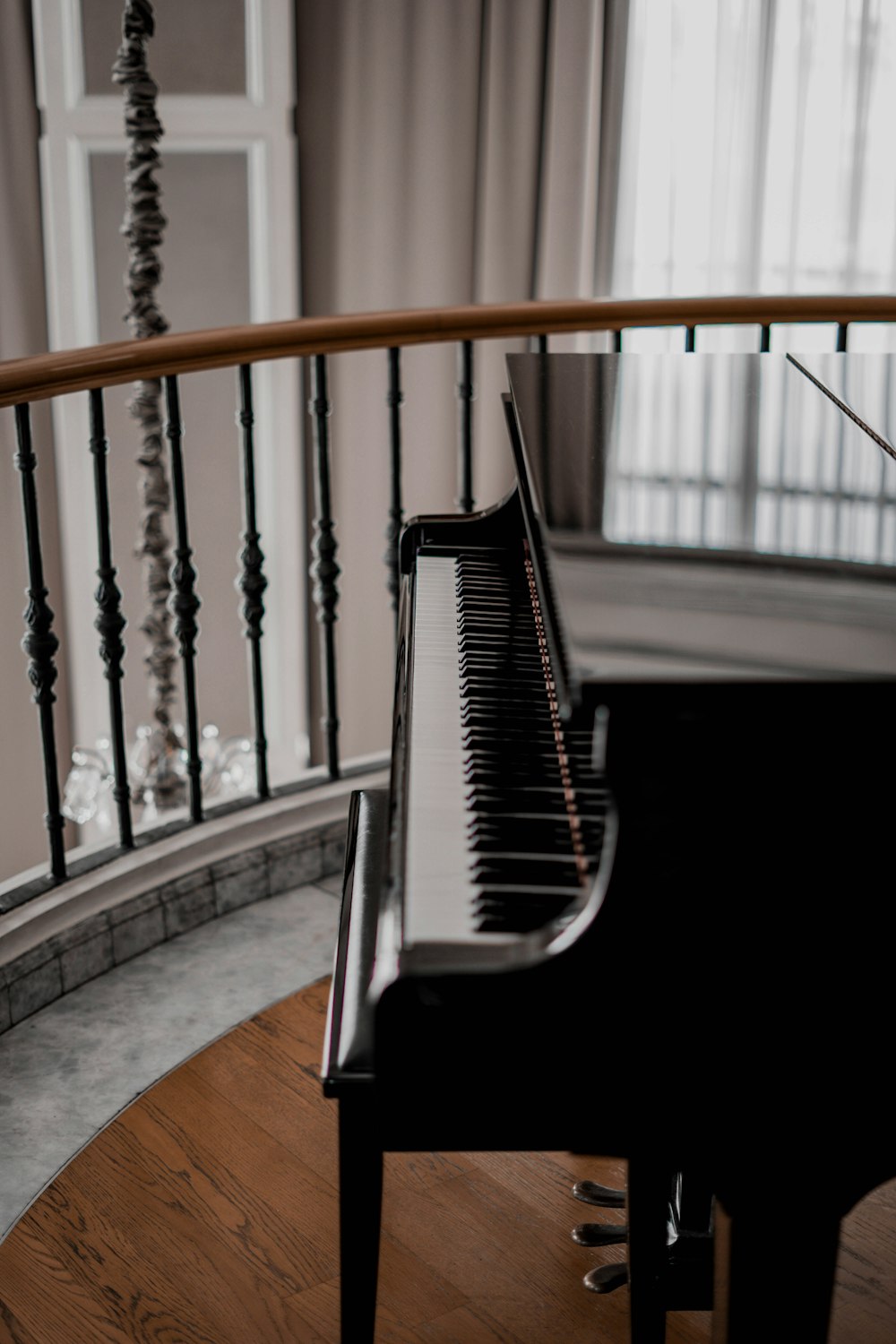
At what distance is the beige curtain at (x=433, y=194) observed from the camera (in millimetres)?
4066

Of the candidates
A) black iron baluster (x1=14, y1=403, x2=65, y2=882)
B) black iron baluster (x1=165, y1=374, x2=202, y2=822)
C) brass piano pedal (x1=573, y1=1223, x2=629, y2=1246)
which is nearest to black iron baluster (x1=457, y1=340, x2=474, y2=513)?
black iron baluster (x1=165, y1=374, x2=202, y2=822)

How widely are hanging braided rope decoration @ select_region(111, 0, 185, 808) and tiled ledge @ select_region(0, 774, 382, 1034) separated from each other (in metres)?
1.27

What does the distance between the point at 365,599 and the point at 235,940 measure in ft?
7.84

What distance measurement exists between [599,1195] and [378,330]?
1.49 m

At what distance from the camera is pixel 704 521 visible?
1267 millimetres

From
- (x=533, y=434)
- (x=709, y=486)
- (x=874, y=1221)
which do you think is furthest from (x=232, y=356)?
(x=874, y=1221)

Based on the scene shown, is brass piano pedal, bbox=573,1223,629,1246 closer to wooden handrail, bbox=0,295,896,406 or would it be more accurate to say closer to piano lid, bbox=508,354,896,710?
piano lid, bbox=508,354,896,710

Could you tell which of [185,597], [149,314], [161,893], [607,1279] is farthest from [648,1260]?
[149,314]

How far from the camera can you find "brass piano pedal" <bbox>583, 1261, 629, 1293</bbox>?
4.94 feet

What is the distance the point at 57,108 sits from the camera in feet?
13.4

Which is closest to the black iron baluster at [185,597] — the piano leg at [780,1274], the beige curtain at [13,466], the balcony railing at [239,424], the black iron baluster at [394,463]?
the balcony railing at [239,424]

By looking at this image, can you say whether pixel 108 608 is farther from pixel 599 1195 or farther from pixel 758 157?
pixel 758 157

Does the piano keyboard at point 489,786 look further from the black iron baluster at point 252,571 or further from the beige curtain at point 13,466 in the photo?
the beige curtain at point 13,466

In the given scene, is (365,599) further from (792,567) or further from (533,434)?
(792,567)
